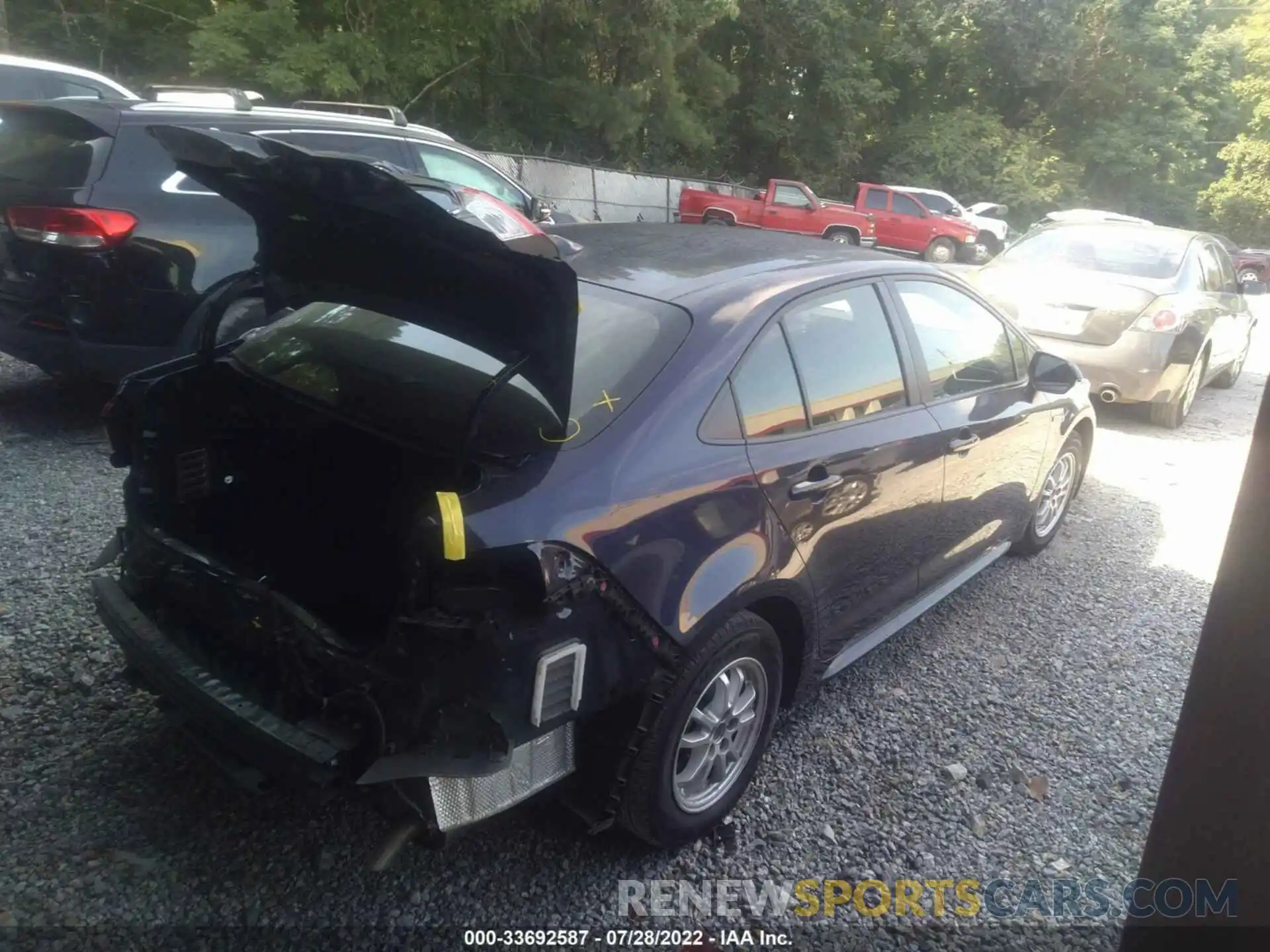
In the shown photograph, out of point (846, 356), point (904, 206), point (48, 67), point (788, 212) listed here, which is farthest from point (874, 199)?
point (846, 356)

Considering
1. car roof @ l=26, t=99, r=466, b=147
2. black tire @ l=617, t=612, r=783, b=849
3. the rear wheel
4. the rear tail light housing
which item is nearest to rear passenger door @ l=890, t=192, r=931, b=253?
the rear wheel

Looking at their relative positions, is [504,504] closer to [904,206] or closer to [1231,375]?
[1231,375]

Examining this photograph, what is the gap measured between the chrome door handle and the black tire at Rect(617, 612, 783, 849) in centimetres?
40

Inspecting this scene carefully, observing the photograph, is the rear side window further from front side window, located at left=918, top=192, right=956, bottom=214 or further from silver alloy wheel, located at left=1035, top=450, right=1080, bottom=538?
front side window, located at left=918, top=192, right=956, bottom=214

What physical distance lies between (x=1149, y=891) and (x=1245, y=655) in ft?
1.63

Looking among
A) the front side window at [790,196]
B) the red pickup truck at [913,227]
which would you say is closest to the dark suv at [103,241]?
the front side window at [790,196]

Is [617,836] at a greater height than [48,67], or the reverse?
[48,67]

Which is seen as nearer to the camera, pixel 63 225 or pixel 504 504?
pixel 504 504

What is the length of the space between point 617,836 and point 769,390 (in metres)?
1.43

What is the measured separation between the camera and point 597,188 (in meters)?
20.8

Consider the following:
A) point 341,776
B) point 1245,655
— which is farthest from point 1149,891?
point 341,776

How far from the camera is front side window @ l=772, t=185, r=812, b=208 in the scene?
21719mm

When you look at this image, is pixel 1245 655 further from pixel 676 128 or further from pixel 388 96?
pixel 676 128

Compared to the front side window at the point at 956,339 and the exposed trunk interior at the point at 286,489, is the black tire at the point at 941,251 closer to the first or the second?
the front side window at the point at 956,339
